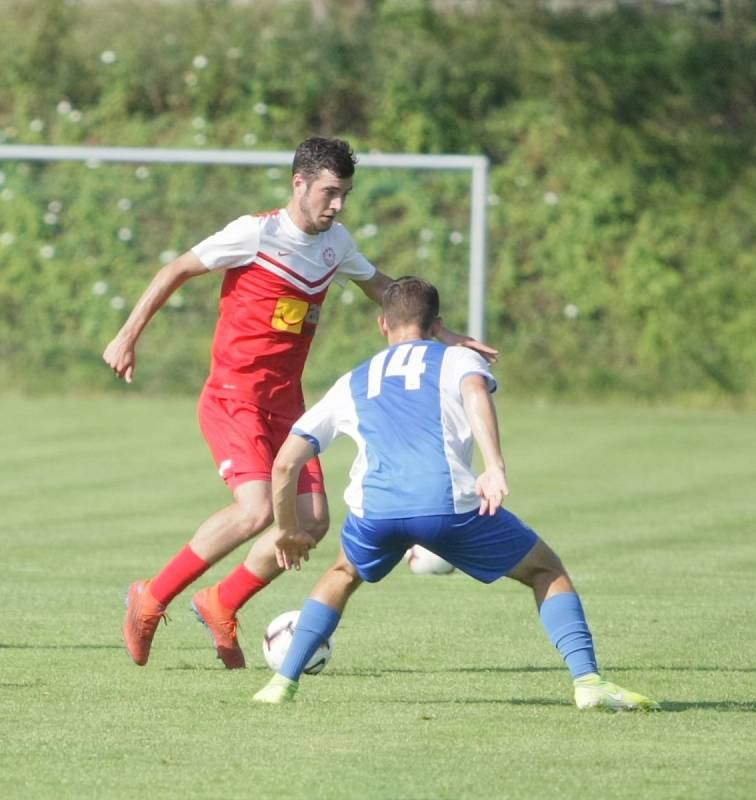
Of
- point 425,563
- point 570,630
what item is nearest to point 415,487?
point 570,630

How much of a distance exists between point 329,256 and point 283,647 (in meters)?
1.59

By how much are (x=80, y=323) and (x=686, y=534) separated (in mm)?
11020

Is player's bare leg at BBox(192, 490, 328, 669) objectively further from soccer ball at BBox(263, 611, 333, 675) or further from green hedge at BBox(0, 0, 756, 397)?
green hedge at BBox(0, 0, 756, 397)

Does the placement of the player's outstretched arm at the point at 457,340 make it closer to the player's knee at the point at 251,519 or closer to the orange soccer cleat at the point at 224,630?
the player's knee at the point at 251,519

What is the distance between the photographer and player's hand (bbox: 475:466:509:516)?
222 inches

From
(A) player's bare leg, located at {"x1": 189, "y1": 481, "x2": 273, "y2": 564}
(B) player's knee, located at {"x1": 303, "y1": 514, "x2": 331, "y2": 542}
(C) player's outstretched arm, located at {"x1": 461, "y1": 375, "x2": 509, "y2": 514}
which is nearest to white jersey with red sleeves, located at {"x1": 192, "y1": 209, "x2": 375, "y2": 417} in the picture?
(A) player's bare leg, located at {"x1": 189, "y1": 481, "x2": 273, "y2": 564}

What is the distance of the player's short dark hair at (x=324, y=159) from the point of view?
6980mm

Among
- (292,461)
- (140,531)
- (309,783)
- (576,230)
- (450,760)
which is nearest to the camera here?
(309,783)

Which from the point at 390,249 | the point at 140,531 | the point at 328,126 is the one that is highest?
the point at 328,126

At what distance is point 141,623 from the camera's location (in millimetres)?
6984

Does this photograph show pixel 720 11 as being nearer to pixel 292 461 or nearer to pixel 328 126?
pixel 328 126

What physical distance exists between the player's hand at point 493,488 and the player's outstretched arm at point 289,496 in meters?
0.64

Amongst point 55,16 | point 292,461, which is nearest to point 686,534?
point 292,461

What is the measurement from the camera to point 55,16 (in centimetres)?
2327
